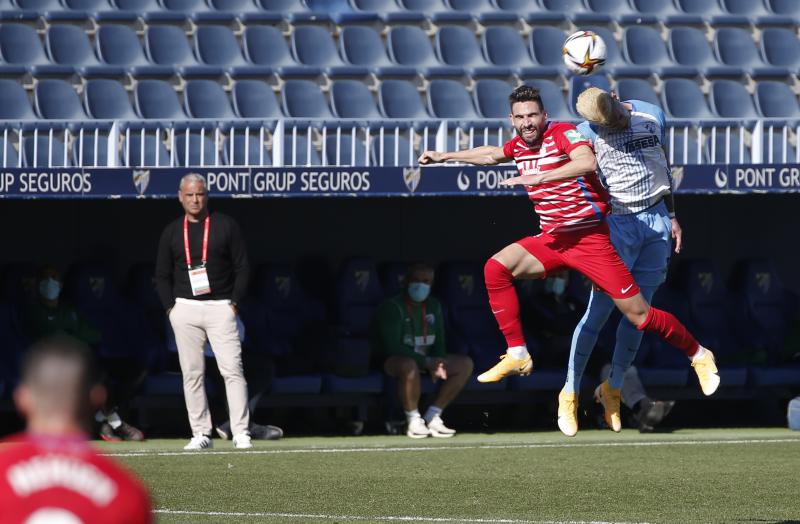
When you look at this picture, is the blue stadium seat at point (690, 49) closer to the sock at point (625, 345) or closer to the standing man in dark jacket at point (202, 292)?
the standing man in dark jacket at point (202, 292)

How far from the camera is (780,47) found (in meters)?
15.4

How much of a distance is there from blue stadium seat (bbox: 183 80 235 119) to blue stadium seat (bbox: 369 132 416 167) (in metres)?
1.48

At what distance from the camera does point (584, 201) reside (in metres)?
7.30

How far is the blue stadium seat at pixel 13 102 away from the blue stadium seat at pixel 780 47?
749cm

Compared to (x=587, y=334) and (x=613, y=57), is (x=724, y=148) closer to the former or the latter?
(x=613, y=57)

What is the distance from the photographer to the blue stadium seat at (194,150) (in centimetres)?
1220

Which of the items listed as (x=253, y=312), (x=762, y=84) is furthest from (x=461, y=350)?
(x=762, y=84)

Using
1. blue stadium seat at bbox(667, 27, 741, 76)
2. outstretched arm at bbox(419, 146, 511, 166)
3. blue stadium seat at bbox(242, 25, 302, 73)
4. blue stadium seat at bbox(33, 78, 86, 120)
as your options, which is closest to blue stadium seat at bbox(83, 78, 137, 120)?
blue stadium seat at bbox(33, 78, 86, 120)

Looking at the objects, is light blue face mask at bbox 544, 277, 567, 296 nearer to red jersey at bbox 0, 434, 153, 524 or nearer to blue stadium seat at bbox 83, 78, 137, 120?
blue stadium seat at bbox 83, 78, 137, 120

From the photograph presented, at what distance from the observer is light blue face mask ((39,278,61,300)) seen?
11469 mm

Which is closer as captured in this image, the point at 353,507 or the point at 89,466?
the point at 89,466

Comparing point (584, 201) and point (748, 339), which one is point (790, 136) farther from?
point (584, 201)

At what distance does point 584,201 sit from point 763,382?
613cm

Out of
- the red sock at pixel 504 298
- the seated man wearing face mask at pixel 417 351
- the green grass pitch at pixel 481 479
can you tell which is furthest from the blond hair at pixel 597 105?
the seated man wearing face mask at pixel 417 351
